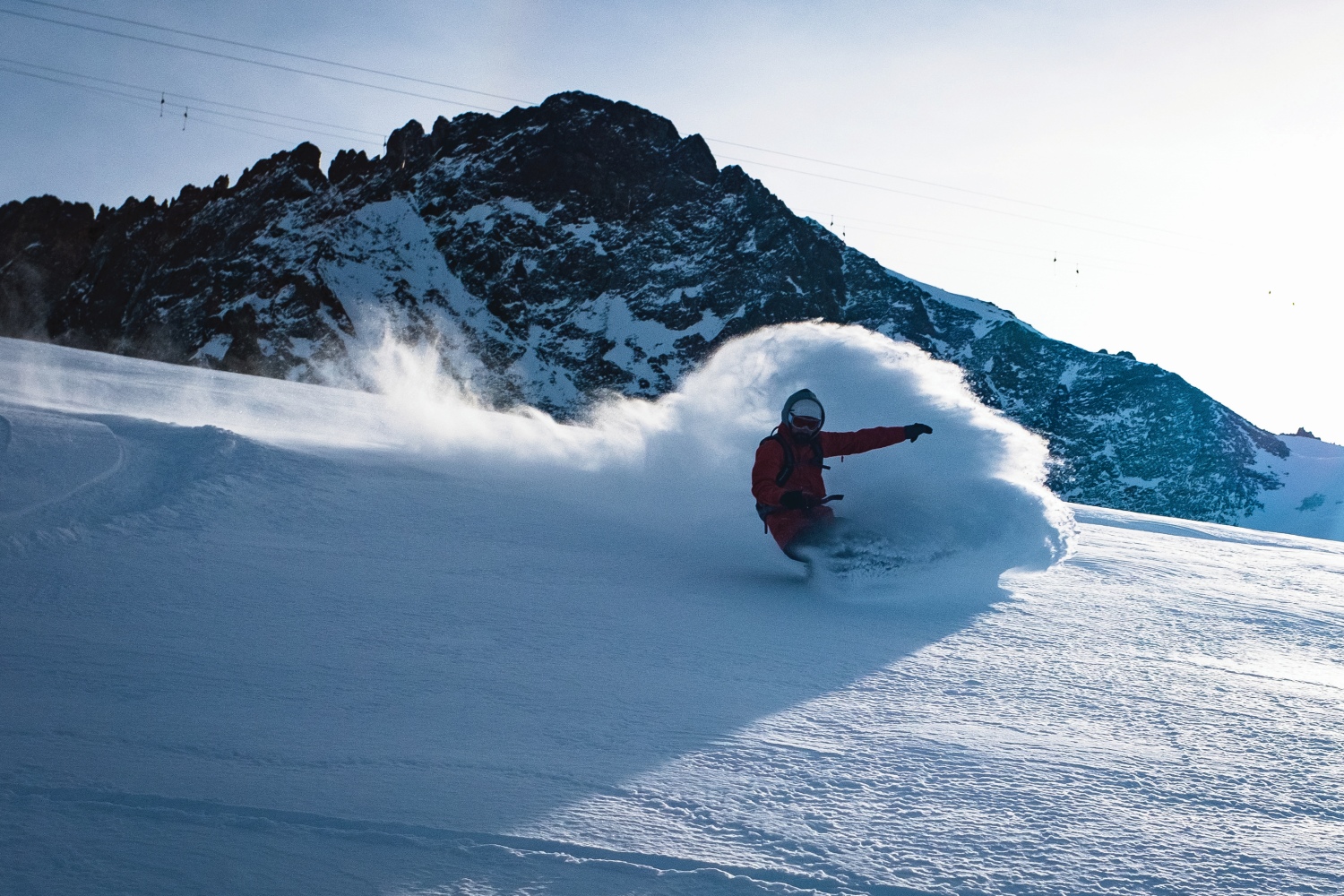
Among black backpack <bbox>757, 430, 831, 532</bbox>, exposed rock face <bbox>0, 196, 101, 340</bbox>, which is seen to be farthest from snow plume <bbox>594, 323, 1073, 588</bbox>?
exposed rock face <bbox>0, 196, 101, 340</bbox>

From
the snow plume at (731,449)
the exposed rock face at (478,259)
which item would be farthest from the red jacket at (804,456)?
the exposed rock face at (478,259)

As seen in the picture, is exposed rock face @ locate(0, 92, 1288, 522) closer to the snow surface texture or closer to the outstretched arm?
the snow surface texture

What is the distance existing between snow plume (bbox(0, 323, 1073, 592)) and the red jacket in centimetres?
40

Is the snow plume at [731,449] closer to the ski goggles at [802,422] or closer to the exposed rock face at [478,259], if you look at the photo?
the ski goggles at [802,422]

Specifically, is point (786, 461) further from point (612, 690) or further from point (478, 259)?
point (478, 259)

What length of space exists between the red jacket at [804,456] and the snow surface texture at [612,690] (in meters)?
0.42

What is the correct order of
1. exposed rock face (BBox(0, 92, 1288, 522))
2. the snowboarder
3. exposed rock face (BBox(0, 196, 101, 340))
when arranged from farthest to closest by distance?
exposed rock face (BBox(0, 196, 101, 340)) < exposed rock face (BBox(0, 92, 1288, 522)) < the snowboarder

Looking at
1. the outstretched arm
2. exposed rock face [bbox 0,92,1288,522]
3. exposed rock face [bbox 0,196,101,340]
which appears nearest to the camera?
the outstretched arm

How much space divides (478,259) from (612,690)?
Answer: 587ft

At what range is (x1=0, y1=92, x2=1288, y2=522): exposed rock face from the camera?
506 feet

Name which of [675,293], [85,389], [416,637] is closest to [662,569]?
[416,637]

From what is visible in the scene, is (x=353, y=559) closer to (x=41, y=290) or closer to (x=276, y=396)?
(x=276, y=396)

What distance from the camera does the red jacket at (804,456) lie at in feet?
19.1

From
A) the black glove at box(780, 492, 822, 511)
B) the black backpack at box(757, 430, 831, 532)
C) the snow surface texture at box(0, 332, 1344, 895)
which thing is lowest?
the snow surface texture at box(0, 332, 1344, 895)
